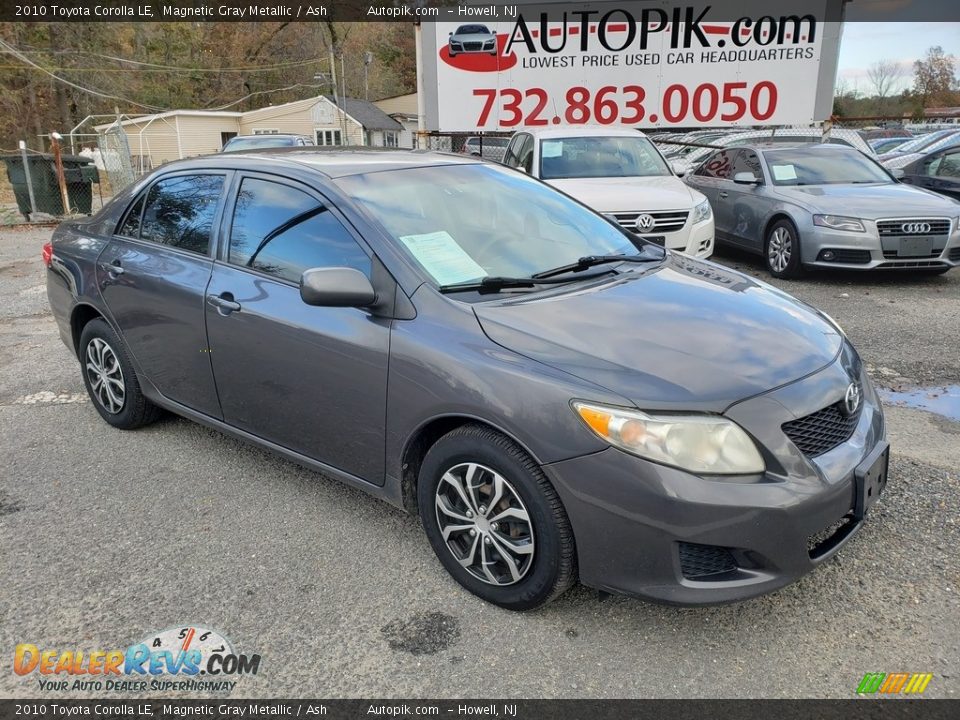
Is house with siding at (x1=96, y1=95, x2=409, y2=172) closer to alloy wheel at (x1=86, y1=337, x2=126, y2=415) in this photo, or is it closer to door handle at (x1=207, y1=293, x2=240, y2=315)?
alloy wheel at (x1=86, y1=337, x2=126, y2=415)

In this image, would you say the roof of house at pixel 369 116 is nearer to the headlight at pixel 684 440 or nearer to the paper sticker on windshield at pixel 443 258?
the paper sticker on windshield at pixel 443 258

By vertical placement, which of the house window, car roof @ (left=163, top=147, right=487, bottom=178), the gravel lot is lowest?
the gravel lot

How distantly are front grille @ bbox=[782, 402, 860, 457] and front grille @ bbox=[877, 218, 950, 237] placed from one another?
567cm

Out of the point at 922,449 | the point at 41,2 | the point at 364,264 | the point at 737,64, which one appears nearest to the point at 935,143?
the point at 737,64

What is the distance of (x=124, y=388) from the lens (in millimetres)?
4199

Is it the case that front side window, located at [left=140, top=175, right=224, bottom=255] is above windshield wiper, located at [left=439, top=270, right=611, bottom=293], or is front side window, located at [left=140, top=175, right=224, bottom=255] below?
above

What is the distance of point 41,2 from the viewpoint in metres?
32.4

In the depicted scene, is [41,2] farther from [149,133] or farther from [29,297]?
[29,297]

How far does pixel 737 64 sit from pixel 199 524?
13.5m

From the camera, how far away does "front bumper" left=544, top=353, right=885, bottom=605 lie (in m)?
2.22

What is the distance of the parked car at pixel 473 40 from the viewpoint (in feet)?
45.7

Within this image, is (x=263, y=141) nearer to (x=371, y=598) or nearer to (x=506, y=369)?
(x=371, y=598)

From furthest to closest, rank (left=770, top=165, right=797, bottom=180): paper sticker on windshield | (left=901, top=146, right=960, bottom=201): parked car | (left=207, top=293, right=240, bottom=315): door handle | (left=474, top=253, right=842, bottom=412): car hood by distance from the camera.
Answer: (left=901, top=146, right=960, bottom=201): parked car
(left=770, top=165, right=797, bottom=180): paper sticker on windshield
(left=207, top=293, right=240, bottom=315): door handle
(left=474, top=253, right=842, bottom=412): car hood

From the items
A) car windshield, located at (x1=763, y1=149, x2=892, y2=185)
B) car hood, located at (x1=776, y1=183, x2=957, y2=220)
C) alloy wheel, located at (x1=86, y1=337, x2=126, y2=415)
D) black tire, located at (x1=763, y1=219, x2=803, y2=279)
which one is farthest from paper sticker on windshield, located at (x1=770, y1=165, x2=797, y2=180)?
alloy wheel, located at (x1=86, y1=337, x2=126, y2=415)
